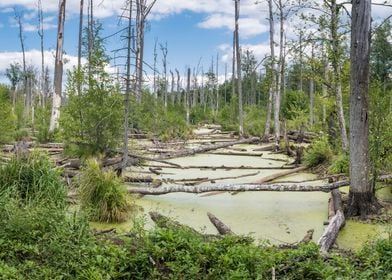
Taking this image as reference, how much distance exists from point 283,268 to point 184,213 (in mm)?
3800

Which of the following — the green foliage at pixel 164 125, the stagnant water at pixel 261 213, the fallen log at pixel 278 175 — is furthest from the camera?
the green foliage at pixel 164 125

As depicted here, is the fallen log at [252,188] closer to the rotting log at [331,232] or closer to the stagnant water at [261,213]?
the stagnant water at [261,213]

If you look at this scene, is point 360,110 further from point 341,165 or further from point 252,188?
point 341,165

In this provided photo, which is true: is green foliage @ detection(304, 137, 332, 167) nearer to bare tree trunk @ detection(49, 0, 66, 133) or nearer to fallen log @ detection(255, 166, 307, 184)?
fallen log @ detection(255, 166, 307, 184)

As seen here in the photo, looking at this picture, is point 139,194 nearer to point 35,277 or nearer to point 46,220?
point 46,220

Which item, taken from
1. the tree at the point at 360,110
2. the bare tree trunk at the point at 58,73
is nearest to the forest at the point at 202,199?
the tree at the point at 360,110

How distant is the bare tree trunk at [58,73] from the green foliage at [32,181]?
11748 millimetres

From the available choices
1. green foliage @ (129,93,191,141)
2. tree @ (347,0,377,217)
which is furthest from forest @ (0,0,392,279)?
green foliage @ (129,93,191,141)

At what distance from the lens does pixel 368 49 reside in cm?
737

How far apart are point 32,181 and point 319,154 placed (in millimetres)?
8399

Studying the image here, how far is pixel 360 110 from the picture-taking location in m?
7.36

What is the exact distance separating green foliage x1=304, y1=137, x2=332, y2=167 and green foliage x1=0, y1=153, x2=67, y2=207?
26.3 ft

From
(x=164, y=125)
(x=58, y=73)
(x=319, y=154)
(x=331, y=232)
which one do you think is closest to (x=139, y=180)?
(x=331, y=232)

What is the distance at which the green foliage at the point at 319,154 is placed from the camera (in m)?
12.7
